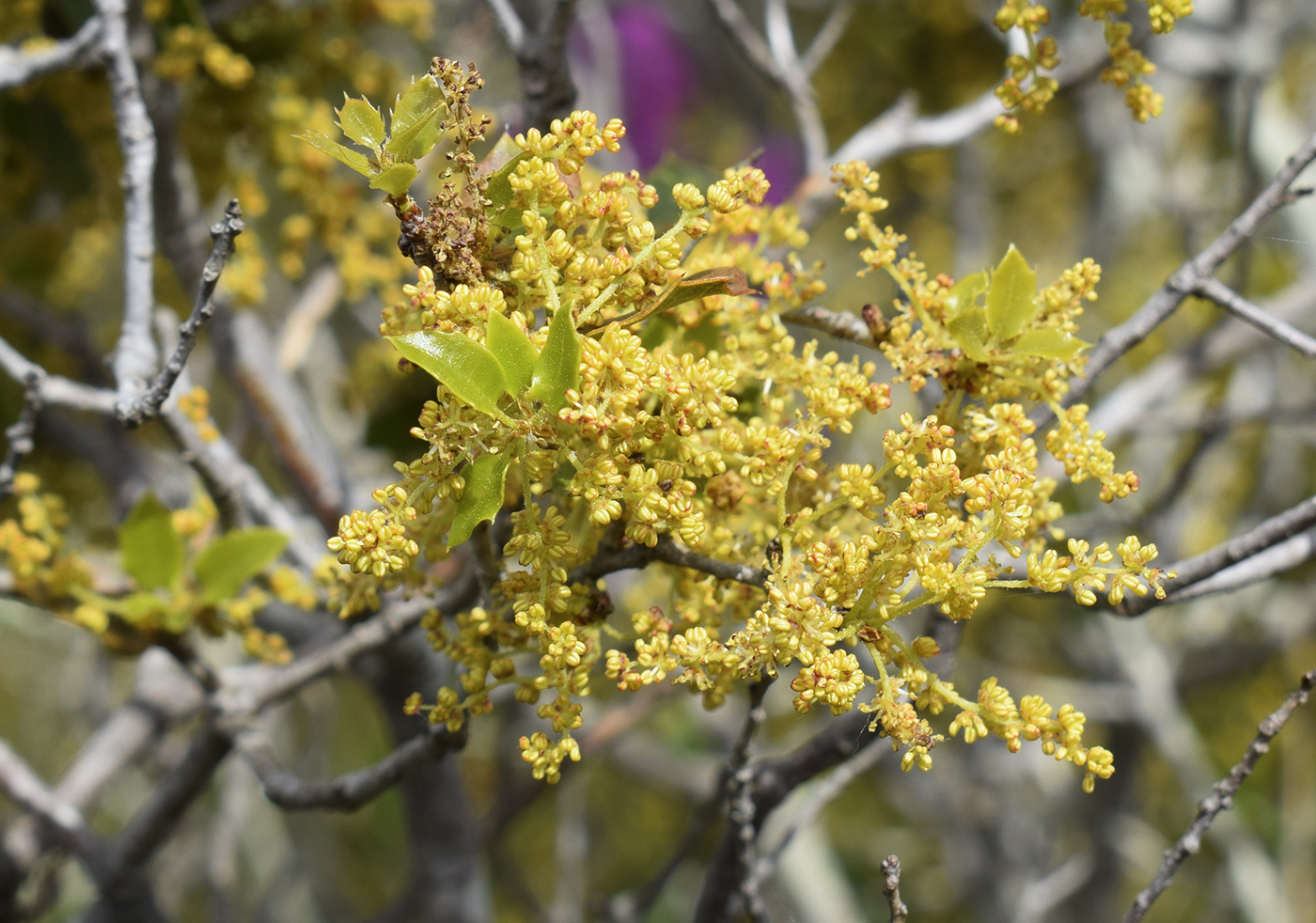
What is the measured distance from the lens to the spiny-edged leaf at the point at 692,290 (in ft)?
2.03

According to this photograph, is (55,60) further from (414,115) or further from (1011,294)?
(1011,294)

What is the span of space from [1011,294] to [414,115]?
0.41 meters

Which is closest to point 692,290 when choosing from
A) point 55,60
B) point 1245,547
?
point 1245,547

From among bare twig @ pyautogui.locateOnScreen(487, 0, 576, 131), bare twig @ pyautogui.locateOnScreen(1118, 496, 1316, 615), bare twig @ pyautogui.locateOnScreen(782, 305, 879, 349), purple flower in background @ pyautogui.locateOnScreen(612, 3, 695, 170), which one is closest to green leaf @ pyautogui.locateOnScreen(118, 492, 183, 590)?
bare twig @ pyautogui.locateOnScreen(487, 0, 576, 131)

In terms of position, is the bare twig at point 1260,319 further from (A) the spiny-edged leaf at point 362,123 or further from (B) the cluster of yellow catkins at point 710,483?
(A) the spiny-edged leaf at point 362,123

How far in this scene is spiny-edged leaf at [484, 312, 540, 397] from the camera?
57cm

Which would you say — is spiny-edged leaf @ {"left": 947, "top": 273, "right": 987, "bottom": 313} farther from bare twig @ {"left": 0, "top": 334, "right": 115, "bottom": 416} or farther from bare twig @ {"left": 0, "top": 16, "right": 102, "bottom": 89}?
bare twig @ {"left": 0, "top": 16, "right": 102, "bottom": 89}

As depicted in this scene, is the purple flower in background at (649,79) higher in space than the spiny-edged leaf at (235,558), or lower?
higher

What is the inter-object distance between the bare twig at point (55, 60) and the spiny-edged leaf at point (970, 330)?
3.13 ft

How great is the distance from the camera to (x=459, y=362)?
0.56 meters

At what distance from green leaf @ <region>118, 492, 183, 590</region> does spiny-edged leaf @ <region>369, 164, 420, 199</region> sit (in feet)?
1.94

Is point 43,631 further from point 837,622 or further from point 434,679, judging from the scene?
point 837,622

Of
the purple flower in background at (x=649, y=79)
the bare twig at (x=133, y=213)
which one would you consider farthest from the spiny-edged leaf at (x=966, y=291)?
the purple flower in background at (x=649, y=79)

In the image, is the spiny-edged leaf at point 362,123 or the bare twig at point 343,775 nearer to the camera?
the spiny-edged leaf at point 362,123
